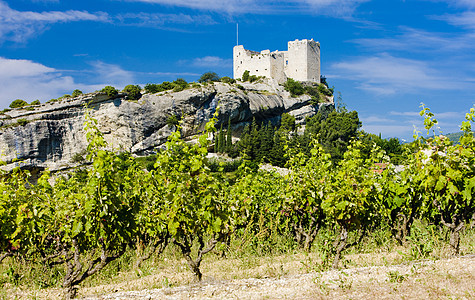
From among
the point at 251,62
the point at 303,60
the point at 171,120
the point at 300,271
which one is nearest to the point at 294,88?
the point at 303,60

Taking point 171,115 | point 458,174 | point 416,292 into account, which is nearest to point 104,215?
point 416,292

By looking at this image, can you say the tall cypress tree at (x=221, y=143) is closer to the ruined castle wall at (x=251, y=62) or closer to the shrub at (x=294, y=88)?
the shrub at (x=294, y=88)

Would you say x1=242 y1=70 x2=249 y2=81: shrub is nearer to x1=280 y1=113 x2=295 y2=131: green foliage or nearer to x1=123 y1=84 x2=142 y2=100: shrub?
x1=280 y1=113 x2=295 y2=131: green foliage

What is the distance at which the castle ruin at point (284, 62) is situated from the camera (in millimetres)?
61031

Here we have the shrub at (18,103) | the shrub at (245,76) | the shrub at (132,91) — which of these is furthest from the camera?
the shrub at (245,76)

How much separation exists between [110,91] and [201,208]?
47.2m

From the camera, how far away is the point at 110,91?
4847cm

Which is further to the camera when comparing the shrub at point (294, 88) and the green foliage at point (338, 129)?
the shrub at point (294, 88)

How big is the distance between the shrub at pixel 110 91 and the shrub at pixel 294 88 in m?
24.6

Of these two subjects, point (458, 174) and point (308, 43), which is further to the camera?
point (308, 43)

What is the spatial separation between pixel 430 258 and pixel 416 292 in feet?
3.59

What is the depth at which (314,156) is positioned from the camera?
7.18 m

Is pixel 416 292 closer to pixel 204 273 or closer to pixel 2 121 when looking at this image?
pixel 204 273

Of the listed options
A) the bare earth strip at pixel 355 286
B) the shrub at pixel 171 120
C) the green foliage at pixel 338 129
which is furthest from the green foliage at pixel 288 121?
the bare earth strip at pixel 355 286
